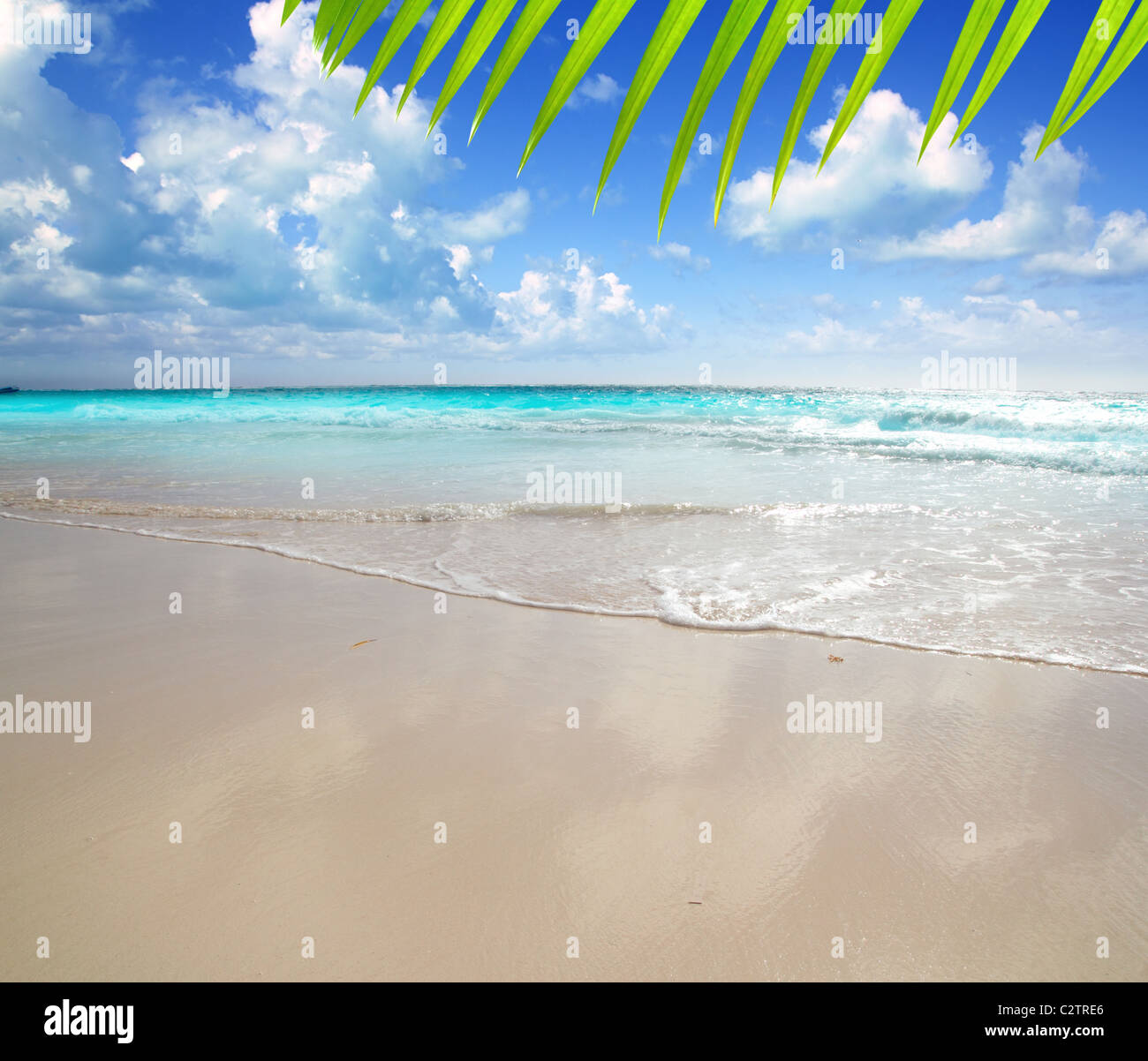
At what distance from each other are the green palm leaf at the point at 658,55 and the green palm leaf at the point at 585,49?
0.02m

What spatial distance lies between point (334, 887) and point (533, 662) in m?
1.90

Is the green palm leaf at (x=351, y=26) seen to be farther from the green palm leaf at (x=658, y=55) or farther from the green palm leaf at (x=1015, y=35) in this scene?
the green palm leaf at (x=1015, y=35)

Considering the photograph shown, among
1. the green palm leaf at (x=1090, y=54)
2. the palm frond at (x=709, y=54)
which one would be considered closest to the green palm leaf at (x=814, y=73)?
the palm frond at (x=709, y=54)

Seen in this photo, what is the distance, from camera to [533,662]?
397 centimetres

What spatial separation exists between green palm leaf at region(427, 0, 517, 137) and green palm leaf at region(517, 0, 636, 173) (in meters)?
0.03

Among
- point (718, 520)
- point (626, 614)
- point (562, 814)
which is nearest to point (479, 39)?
point (562, 814)

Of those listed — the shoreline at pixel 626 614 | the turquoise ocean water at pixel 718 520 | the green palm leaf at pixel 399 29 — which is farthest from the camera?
the turquoise ocean water at pixel 718 520

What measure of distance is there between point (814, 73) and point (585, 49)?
110 millimetres

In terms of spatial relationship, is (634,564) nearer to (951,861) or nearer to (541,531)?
(541,531)

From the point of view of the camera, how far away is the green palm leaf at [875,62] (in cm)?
29

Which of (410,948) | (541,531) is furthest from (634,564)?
(410,948)

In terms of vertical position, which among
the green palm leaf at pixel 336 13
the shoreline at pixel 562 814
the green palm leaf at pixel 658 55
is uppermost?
the green palm leaf at pixel 336 13

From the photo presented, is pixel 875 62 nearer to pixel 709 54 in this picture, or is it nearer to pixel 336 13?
pixel 709 54

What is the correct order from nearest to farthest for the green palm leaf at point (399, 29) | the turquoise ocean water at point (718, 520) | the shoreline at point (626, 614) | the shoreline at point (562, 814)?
the green palm leaf at point (399, 29) → the shoreline at point (562, 814) → the shoreline at point (626, 614) → the turquoise ocean water at point (718, 520)
